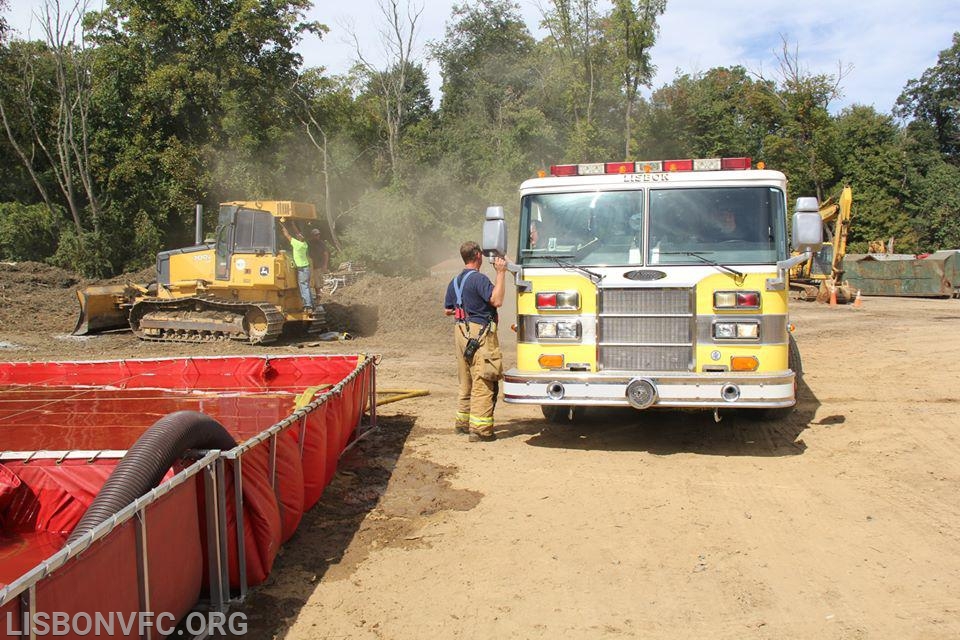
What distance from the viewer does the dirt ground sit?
417 centimetres

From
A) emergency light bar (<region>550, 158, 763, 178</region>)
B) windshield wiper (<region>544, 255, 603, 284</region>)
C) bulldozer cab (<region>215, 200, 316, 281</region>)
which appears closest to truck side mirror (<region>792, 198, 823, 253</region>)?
emergency light bar (<region>550, 158, 763, 178</region>)

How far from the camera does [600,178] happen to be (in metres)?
7.62

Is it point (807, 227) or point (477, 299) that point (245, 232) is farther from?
point (807, 227)

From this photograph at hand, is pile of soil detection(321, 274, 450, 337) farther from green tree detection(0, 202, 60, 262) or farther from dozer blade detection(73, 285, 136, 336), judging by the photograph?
green tree detection(0, 202, 60, 262)

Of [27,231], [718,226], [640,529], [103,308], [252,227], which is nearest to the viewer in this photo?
[640,529]

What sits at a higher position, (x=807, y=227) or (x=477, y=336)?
(x=807, y=227)

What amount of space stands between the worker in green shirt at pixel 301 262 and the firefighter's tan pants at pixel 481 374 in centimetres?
829

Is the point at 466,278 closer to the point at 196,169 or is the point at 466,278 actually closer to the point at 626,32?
the point at 196,169

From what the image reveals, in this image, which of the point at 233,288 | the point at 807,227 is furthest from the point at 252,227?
the point at 807,227

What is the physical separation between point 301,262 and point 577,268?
9.39 metres

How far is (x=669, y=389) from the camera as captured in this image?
6.86 metres

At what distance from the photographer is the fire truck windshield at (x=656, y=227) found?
281 inches

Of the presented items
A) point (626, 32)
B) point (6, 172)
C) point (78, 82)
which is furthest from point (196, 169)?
point (626, 32)

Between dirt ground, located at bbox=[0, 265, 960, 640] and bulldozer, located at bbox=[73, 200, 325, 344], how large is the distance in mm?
6193
